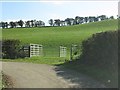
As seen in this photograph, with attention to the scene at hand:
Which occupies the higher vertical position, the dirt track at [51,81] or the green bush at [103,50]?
the green bush at [103,50]

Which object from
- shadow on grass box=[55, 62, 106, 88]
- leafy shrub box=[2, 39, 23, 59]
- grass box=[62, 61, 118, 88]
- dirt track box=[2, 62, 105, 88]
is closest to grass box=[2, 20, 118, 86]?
grass box=[62, 61, 118, 88]

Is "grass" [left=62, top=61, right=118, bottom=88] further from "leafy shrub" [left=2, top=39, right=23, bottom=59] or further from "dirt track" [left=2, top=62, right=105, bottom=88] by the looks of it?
"leafy shrub" [left=2, top=39, right=23, bottom=59]

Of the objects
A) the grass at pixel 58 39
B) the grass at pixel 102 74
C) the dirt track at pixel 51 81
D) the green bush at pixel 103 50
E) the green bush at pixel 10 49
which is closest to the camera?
the dirt track at pixel 51 81

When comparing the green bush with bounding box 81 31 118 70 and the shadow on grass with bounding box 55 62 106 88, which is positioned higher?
the green bush with bounding box 81 31 118 70

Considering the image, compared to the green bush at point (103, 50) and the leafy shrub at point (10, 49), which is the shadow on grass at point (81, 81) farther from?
the leafy shrub at point (10, 49)

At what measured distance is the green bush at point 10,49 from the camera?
4075 centimetres

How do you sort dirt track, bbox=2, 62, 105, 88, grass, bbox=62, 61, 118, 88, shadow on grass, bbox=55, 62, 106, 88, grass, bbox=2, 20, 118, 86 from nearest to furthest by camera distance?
shadow on grass, bbox=55, 62, 106, 88 < dirt track, bbox=2, 62, 105, 88 < grass, bbox=62, 61, 118, 88 < grass, bbox=2, 20, 118, 86

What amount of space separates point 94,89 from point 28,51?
90.3 feet

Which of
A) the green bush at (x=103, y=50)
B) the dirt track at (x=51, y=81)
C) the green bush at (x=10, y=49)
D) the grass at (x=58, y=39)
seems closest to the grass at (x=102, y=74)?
the grass at (x=58, y=39)

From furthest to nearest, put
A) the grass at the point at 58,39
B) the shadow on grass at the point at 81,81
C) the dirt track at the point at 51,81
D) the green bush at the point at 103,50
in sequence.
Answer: the grass at the point at 58,39 → the green bush at the point at 103,50 → the dirt track at the point at 51,81 → the shadow on grass at the point at 81,81

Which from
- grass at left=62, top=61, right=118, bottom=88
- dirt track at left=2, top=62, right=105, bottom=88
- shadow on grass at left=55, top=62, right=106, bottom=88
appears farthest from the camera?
grass at left=62, top=61, right=118, bottom=88

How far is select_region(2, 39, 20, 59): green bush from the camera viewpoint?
1604 inches

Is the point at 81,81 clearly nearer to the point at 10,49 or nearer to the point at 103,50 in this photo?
the point at 103,50

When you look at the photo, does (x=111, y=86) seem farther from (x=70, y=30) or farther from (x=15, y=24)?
(x=15, y=24)
